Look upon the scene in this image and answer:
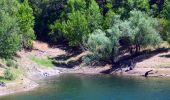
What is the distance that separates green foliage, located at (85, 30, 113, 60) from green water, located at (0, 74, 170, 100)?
960 centimetres

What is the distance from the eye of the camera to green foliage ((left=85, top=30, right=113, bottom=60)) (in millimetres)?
122312

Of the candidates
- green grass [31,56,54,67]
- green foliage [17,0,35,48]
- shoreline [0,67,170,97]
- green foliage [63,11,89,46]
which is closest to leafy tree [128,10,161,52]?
shoreline [0,67,170,97]

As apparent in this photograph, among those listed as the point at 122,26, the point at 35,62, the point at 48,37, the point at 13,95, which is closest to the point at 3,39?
the point at 13,95

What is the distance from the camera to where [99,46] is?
123 m

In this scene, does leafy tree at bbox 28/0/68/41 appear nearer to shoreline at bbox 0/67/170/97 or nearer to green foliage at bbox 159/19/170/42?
shoreline at bbox 0/67/170/97

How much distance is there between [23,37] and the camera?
433 ft

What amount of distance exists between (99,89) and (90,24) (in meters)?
46.9

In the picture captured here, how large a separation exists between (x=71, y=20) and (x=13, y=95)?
53.9 m

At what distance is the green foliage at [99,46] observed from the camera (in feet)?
401

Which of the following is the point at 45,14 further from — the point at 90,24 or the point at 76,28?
the point at 76,28

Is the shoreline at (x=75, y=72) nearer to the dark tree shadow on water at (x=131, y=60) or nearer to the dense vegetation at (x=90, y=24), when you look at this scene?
the dark tree shadow on water at (x=131, y=60)

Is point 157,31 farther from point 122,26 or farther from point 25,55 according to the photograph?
point 25,55

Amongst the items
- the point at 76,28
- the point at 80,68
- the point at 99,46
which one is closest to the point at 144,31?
the point at 99,46

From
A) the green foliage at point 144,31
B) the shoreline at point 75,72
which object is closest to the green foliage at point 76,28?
the shoreline at point 75,72
